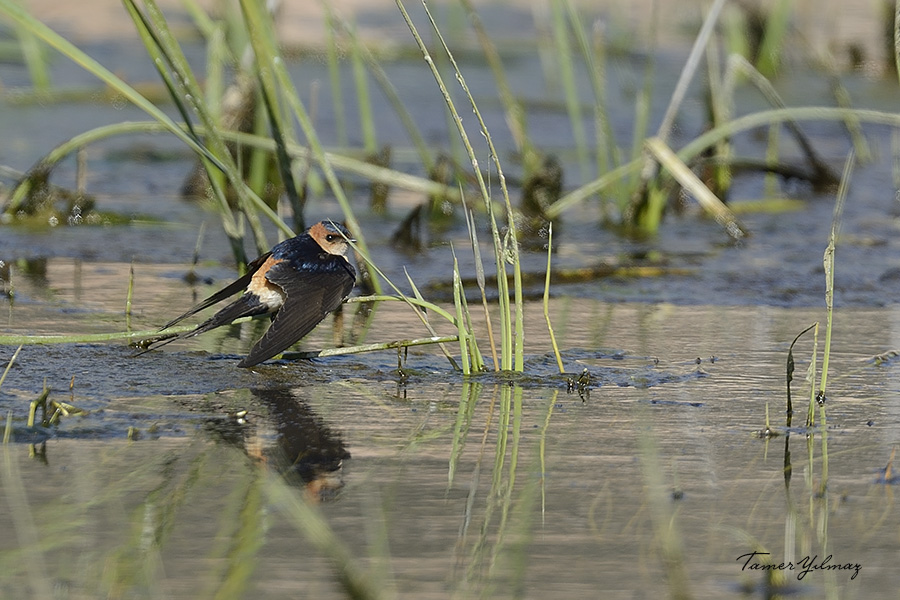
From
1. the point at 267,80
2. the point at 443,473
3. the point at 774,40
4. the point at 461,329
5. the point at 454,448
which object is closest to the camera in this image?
the point at 443,473

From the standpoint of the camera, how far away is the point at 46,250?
224 inches

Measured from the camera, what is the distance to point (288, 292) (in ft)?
12.4

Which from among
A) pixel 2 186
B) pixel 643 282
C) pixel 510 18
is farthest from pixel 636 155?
pixel 510 18

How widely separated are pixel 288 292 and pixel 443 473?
3.55 feet

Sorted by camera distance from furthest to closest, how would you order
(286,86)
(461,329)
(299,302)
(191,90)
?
(286,86)
(191,90)
(299,302)
(461,329)

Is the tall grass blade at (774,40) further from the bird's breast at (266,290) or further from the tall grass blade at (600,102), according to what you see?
the bird's breast at (266,290)

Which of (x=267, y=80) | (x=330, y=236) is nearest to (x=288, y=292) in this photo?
(x=330, y=236)

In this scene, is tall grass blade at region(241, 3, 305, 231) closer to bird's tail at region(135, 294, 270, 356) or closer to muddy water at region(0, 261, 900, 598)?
muddy water at region(0, 261, 900, 598)

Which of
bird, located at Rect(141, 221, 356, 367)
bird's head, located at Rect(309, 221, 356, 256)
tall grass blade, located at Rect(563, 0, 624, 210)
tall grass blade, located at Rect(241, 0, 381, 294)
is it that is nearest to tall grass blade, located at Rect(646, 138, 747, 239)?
tall grass blade, located at Rect(563, 0, 624, 210)

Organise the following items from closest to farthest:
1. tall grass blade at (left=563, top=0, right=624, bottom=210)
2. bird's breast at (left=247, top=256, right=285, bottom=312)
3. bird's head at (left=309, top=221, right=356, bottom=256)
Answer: bird's breast at (left=247, top=256, right=285, bottom=312)
bird's head at (left=309, top=221, right=356, bottom=256)
tall grass blade at (left=563, top=0, right=624, bottom=210)

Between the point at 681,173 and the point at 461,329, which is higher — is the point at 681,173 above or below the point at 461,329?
A: above

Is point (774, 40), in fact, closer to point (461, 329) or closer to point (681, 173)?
point (681, 173)

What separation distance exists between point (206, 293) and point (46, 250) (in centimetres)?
112

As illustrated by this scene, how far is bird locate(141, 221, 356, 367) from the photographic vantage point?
3658 millimetres
